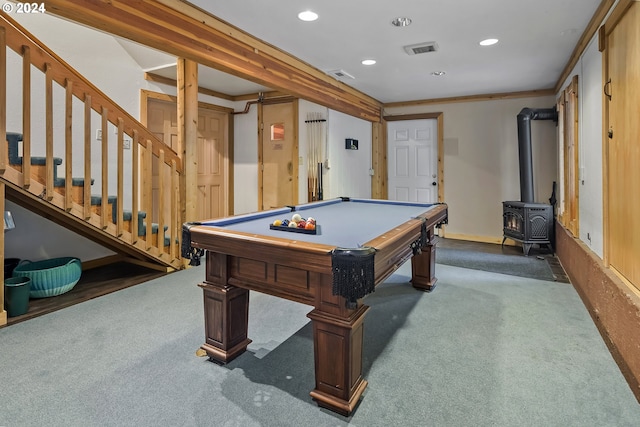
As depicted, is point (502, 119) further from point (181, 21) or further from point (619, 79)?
point (181, 21)

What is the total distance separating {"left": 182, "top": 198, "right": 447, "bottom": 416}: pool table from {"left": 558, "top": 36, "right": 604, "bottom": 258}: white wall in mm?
1581

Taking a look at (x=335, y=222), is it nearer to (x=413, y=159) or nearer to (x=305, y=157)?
(x=305, y=157)

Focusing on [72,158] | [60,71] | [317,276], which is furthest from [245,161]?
[317,276]

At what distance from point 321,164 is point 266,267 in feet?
11.9

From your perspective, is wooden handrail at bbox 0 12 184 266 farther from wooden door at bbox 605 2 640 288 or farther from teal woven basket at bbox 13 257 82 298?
wooden door at bbox 605 2 640 288

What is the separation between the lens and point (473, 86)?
532cm

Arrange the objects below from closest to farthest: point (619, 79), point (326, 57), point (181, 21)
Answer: point (619, 79)
point (181, 21)
point (326, 57)

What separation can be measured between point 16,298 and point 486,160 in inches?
247

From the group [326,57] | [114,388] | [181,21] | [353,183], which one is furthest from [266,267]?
[353,183]

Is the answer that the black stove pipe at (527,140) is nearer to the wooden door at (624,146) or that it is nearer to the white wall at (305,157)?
the white wall at (305,157)

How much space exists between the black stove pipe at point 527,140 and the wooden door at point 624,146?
2827 millimetres

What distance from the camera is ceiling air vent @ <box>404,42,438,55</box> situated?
11.7 ft

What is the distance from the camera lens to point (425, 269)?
3447 millimetres

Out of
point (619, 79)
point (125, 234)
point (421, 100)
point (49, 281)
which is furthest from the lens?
point (421, 100)
